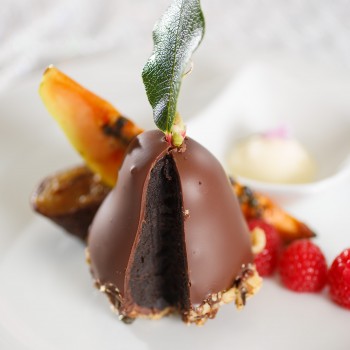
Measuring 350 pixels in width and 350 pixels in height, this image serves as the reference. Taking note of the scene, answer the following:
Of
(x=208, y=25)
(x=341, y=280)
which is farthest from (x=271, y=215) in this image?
(x=208, y=25)

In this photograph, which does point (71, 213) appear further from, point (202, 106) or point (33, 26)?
point (33, 26)

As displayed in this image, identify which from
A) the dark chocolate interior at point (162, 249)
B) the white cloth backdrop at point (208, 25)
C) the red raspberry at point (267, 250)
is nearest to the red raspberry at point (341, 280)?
the red raspberry at point (267, 250)

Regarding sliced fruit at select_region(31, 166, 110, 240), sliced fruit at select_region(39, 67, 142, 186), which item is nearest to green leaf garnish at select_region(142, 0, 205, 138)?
sliced fruit at select_region(39, 67, 142, 186)

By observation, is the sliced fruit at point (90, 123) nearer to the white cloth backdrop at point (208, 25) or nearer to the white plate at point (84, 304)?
the white plate at point (84, 304)

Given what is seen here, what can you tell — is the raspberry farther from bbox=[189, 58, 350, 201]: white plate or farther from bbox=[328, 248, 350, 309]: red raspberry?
bbox=[189, 58, 350, 201]: white plate

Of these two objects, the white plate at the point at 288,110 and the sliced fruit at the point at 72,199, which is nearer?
the sliced fruit at the point at 72,199
